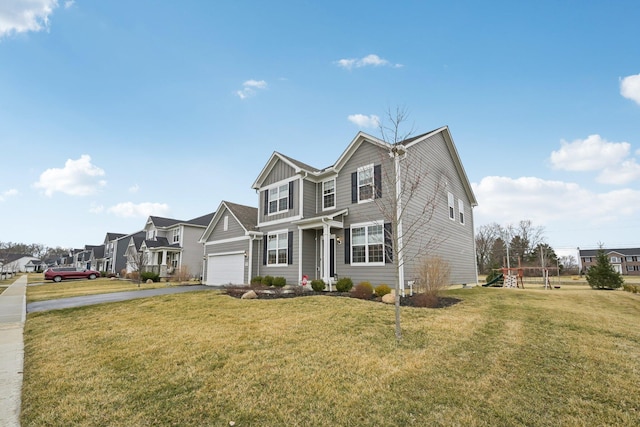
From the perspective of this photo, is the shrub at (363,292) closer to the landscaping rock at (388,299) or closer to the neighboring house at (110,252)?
the landscaping rock at (388,299)

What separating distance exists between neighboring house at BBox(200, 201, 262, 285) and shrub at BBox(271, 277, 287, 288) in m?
2.79

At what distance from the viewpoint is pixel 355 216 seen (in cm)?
1527

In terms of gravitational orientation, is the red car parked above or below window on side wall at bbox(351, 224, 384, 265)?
below

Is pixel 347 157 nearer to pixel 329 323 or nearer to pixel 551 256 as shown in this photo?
pixel 329 323

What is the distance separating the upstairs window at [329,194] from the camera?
55.4 ft

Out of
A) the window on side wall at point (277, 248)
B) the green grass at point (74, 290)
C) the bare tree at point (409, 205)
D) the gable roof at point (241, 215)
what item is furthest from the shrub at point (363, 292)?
the green grass at point (74, 290)

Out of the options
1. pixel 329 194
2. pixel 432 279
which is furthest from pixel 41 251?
pixel 432 279

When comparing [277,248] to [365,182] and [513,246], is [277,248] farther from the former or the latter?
[513,246]

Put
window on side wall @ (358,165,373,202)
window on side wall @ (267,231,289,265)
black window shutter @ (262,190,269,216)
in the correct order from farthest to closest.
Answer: black window shutter @ (262,190,269,216), window on side wall @ (267,231,289,265), window on side wall @ (358,165,373,202)

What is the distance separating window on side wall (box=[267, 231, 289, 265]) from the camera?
1777cm

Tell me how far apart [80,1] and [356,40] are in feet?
40.1

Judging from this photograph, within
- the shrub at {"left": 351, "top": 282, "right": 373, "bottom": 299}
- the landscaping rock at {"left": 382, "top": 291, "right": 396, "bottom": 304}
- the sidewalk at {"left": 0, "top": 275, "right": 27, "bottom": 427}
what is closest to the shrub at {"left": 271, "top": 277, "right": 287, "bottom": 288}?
the shrub at {"left": 351, "top": 282, "right": 373, "bottom": 299}

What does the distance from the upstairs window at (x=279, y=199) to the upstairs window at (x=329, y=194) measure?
228cm

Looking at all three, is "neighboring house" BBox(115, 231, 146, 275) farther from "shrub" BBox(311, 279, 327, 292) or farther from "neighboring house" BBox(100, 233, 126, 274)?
"shrub" BBox(311, 279, 327, 292)
